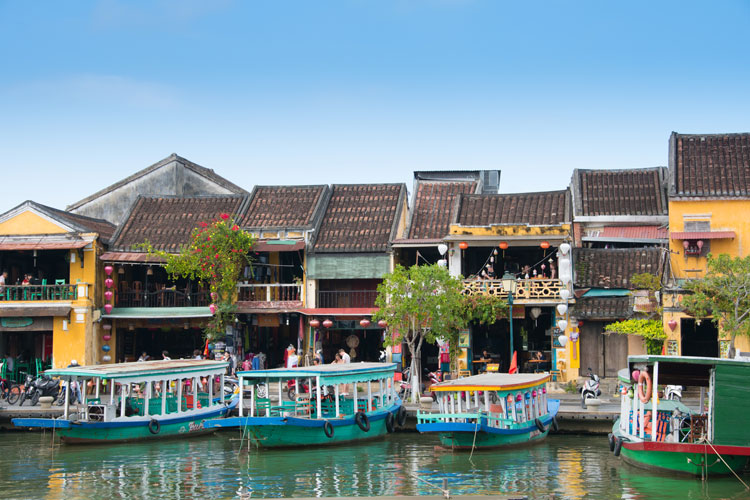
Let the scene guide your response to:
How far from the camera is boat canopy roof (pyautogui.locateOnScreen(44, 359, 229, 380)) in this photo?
73.3ft

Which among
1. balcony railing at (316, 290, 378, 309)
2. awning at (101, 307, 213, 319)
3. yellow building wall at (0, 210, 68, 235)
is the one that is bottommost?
awning at (101, 307, 213, 319)

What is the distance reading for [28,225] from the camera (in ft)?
102

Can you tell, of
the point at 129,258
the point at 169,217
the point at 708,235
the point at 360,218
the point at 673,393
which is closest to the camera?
the point at 673,393

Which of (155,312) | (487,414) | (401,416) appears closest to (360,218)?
(155,312)

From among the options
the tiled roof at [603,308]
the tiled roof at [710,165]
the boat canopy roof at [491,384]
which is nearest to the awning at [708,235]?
the tiled roof at [710,165]

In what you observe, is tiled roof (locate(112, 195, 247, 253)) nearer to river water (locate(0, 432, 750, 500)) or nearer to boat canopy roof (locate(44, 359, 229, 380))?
boat canopy roof (locate(44, 359, 229, 380))

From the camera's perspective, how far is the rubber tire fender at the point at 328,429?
21.7 m

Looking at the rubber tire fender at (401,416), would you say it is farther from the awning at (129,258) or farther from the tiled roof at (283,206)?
the awning at (129,258)

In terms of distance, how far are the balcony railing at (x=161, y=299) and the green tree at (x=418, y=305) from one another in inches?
298

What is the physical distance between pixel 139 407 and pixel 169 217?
37.1 ft

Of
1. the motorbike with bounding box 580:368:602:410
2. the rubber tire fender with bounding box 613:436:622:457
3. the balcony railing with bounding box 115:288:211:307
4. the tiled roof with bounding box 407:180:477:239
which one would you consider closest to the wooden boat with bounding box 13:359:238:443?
the balcony railing with bounding box 115:288:211:307

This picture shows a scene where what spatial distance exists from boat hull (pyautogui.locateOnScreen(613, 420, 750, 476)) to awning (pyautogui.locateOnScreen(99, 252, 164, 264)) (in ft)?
60.8

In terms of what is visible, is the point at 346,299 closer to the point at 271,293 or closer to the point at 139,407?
the point at 271,293

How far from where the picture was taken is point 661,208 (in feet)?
104
